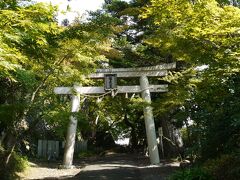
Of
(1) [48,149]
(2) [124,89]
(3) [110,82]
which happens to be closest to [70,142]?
(3) [110,82]

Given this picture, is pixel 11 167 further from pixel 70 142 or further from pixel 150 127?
pixel 150 127

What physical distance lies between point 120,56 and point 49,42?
32.3 feet

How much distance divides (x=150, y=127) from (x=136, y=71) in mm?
2863

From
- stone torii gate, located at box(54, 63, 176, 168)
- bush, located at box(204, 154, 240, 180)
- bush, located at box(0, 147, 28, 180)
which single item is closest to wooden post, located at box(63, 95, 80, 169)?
stone torii gate, located at box(54, 63, 176, 168)

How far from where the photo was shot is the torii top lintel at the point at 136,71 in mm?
16109

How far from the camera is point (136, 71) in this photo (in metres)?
16.4

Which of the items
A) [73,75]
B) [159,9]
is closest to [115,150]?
[73,75]

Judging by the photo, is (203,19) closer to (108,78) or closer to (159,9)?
(159,9)

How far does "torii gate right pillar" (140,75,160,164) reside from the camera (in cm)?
1520

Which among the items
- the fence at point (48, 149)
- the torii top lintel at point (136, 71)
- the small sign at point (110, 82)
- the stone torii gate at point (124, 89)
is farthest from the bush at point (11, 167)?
the fence at point (48, 149)

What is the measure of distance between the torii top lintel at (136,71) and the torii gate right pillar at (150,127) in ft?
0.99

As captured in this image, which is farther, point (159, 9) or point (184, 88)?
point (184, 88)

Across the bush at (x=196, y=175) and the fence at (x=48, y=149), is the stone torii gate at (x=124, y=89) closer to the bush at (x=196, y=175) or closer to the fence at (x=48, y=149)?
the fence at (x=48, y=149)

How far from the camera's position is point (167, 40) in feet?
33.8
